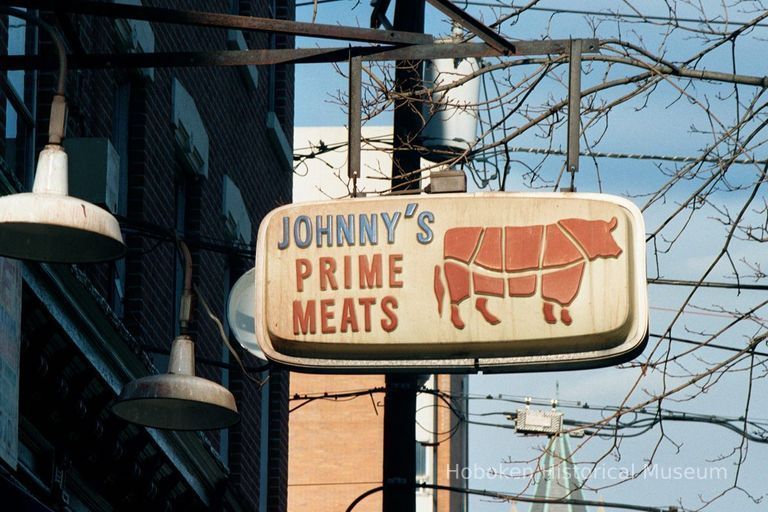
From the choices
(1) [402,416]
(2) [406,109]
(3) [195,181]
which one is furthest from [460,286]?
(3) [195,181]

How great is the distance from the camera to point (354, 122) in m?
7.27

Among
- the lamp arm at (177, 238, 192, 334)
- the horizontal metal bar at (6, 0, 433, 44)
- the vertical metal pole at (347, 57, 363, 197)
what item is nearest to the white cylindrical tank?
the lamp arm at (177, 238, 192, 334)

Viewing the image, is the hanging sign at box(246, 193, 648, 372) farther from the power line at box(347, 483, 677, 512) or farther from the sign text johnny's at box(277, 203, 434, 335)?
the power line at box(347, 483, 677, 512)

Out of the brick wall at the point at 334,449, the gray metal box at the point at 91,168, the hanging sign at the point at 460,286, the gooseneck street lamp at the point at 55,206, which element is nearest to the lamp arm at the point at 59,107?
the gooseneck street lamp at the point at 55,206

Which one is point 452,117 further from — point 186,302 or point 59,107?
point 59,107

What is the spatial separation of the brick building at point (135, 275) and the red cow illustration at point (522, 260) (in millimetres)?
2227

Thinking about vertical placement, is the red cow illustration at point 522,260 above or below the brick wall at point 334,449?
below

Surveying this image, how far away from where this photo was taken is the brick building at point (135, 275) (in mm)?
10266

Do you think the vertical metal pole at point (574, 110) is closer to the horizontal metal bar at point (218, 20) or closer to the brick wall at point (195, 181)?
the horizontal metal bar at point (218, 20)

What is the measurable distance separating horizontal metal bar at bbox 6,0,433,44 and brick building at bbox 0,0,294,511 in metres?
0.48

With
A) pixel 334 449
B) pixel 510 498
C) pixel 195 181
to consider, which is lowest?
pixel 510 498

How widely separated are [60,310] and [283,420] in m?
9.54

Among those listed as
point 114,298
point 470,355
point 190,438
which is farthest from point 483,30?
point 190,438

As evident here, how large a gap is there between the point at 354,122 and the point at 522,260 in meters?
1.12
